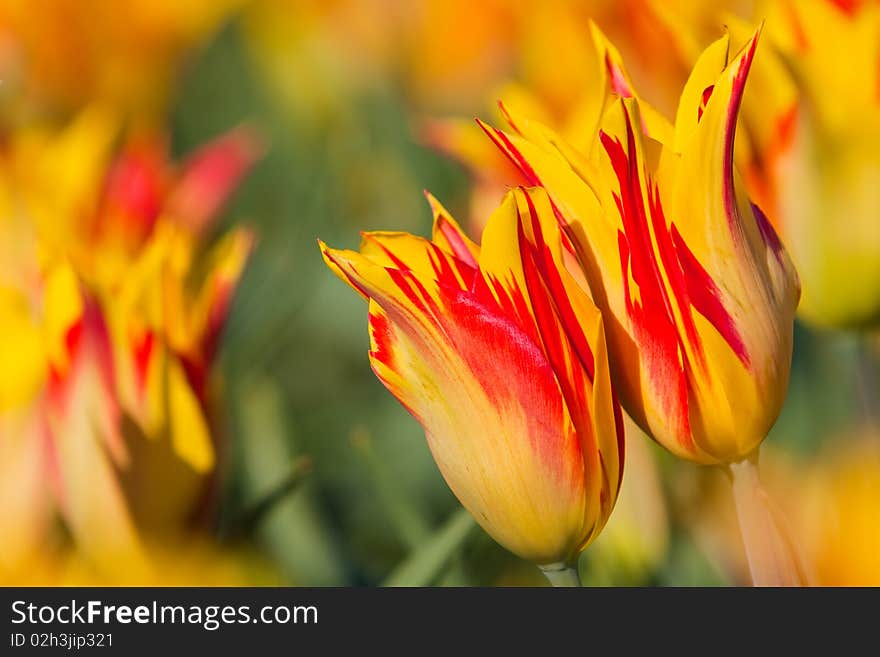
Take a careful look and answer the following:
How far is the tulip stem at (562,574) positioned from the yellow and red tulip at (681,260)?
0.17 ft

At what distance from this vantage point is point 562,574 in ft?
1.13

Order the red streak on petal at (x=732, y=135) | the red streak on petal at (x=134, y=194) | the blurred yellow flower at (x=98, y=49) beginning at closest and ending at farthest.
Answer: the red streak on petal at (x=732, y=135) < the red streak on petal at (x=134, y=194) < the blurred yellow flower at (x=98, y=49)

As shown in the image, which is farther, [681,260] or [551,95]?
[551,95]

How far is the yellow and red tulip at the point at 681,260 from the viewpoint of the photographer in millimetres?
311

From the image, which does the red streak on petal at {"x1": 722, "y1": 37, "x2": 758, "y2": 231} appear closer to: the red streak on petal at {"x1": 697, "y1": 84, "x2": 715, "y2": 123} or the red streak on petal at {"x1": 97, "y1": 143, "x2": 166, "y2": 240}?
the red streak on petal at {"x1": 697, "y1": 84, "x2": 715, "y2": 123}

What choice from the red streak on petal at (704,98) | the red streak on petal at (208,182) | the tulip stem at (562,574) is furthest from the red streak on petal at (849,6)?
the red streak on petal at (208,182)

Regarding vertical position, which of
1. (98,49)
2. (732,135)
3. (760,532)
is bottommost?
(760,532)

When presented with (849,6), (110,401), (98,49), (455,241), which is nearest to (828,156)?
(849,6)

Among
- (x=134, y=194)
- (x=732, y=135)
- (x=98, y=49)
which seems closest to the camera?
(x=732, y=135)

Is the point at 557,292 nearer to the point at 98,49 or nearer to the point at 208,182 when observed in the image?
the point at 208,182

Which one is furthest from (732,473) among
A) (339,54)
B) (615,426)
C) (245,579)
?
(339,54)

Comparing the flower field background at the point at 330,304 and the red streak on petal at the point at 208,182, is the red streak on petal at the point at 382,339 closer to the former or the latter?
the flower field background at the point at 330,304

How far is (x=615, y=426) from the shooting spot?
322 mm
